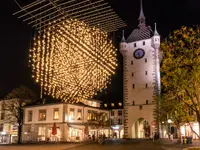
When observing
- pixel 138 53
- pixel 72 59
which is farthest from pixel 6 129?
pixel 72 59

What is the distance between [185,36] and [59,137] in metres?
37.6

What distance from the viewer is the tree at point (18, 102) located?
57781 millimetres

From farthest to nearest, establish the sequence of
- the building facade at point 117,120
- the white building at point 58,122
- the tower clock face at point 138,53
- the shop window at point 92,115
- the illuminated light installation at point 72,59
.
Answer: the building facade at point 117,120
the tower clock face at point 138,53
the shop window at point 92,115
the white building at point 58,122
the illuminated light installation at point 72,59

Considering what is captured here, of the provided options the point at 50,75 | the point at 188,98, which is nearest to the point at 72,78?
the point at 50,75

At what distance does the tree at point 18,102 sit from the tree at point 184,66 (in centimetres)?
4422

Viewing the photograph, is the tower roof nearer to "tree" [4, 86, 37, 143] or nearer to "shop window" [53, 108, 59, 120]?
"shop window" [53, 108, 59, 120]

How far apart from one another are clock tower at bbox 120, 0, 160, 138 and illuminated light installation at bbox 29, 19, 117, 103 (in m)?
33.1

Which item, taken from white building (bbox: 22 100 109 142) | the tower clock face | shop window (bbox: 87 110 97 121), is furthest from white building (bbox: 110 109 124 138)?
the tower clock face

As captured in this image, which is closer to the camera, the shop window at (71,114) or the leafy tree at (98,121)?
the shop window at (71,114)

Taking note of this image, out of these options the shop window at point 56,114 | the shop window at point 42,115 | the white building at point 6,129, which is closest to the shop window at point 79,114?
the shop window at point 56,114

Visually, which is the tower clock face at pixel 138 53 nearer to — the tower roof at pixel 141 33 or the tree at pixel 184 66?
the tower roof at pixel 141 33

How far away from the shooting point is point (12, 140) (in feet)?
201

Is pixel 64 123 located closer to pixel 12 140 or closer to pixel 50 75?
pixel 12 140

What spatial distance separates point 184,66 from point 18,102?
155 feet
